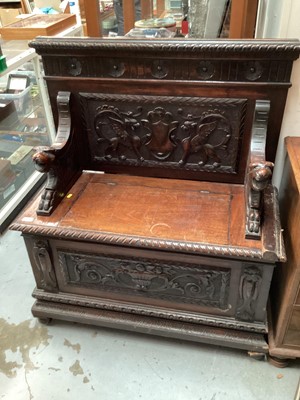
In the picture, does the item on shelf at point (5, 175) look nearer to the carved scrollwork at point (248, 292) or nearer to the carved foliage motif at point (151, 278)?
the carved foliage motif at point (151, 278)

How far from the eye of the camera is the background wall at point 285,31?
4.15 feet

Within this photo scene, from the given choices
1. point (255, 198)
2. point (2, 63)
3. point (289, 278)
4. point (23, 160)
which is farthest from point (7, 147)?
point (289, 278)

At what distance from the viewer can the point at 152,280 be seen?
1403 millimetres

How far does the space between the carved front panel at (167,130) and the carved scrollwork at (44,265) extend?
459mm

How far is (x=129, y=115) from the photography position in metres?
1.49

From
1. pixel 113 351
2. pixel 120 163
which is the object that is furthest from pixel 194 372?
pixel 120 163

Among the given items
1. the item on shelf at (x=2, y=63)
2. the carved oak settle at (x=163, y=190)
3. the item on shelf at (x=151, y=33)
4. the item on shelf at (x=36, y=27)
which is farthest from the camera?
the item on shelf at (x=36, y=27)

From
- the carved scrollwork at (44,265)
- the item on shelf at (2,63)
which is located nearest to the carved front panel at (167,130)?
the carved scrollwork at (44,265)

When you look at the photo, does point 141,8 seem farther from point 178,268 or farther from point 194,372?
point 194,372

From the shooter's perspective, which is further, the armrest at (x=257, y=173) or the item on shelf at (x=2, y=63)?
the item on shelf at (x=2, y=63)

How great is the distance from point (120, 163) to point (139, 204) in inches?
10.3

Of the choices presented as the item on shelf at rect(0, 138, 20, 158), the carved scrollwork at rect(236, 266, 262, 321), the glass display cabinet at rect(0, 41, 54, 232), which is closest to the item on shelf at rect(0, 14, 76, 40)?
the glass display cabinet at rect(0, 41, 54, 232)

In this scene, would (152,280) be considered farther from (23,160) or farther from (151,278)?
(23,160)

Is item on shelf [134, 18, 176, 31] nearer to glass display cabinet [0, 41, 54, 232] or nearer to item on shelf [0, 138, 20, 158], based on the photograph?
glass display cabinet [0, 41, 54, 232]
